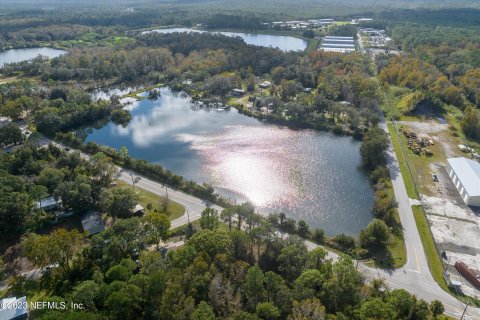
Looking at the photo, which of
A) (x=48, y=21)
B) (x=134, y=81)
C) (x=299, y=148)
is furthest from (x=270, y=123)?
(x=48, y=21)

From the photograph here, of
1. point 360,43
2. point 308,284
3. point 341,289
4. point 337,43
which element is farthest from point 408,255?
point 360,43

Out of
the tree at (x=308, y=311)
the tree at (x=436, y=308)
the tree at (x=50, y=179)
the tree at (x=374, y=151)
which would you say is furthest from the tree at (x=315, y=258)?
the tree at (x=50, y=179)

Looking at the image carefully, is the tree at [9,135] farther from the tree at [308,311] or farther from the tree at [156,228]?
the tree at [308,311]

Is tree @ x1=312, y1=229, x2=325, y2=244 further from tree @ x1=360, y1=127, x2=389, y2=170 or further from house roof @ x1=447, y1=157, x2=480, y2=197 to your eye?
house roof @ x1=447, y1=157, x2=480, y2=197

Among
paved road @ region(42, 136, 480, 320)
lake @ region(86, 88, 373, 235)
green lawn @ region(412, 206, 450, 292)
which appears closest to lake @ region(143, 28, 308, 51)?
lake @ region(86, 88, 373, 235)

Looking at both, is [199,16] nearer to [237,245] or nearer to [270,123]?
[270,123]
